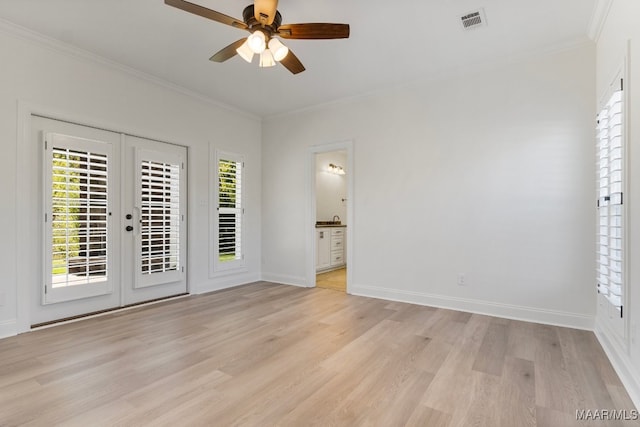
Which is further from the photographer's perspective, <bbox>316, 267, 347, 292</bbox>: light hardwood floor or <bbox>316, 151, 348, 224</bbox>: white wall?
<bbox>316, 151, 348, 224</bbox>: white wall

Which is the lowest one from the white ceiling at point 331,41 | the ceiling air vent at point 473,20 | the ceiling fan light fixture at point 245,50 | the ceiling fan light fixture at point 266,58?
the ceiling fan light fixture at point 266,58

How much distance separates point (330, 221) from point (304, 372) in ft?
17.7

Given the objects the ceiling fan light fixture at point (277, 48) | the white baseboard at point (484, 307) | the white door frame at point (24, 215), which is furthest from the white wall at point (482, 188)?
the white door frame at point (24, 215)

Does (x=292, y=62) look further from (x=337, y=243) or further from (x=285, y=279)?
(x=337, y=243)

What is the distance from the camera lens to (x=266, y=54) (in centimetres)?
271

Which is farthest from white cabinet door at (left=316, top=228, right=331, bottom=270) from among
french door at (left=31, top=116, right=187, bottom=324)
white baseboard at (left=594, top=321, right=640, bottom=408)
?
white baseboard at (left=594, top=321, right=640, bottom=408)

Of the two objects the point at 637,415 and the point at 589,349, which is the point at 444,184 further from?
the point at 637,415

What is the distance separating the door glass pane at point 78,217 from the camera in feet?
11.0

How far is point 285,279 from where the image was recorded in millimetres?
5492

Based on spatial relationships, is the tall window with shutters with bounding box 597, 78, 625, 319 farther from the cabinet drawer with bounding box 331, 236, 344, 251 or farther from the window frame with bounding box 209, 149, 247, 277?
the window frame with bounding box 209, 149, 247, 277

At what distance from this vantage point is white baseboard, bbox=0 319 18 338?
299 centimetres

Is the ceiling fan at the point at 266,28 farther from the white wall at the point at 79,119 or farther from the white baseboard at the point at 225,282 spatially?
the white baseboard at the point at 225,282

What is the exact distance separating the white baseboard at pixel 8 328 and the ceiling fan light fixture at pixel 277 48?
3.39 metres

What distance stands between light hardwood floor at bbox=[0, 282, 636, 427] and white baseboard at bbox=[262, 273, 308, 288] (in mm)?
1598
